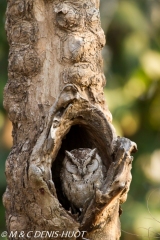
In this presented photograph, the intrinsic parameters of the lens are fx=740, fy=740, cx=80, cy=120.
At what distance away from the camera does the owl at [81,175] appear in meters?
4.18

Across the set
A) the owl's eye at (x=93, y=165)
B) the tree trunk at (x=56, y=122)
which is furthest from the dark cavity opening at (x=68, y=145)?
the owl's eye at (x=93, y=165)

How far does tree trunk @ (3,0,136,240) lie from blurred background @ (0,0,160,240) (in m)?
Result: 3.73

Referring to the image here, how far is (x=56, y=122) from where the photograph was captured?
3973 mm

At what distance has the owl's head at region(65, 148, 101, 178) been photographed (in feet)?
13.7

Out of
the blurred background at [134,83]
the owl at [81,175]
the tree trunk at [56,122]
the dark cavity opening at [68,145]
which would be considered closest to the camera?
the tree trunk at [56,122]

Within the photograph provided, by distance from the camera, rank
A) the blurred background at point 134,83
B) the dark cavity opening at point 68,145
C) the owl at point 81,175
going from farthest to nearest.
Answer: the blurred background at point 134,83
the dark cavity opening at point 68,145
the owl at point 81,175

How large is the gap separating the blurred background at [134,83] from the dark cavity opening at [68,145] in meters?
3.53

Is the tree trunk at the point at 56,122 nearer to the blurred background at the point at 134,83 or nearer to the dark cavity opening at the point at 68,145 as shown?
the dark cavity opening at the point at 68,145

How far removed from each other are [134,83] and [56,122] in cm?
454

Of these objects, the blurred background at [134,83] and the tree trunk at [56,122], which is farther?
the blurred background at [134,83]

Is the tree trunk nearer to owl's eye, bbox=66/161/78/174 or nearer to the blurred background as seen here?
owl's eye, bbox=66/161/78/174

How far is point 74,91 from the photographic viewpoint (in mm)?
4016

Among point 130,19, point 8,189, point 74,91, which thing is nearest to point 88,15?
point 74,91

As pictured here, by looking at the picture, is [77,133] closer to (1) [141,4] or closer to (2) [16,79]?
(2) [16,79]
